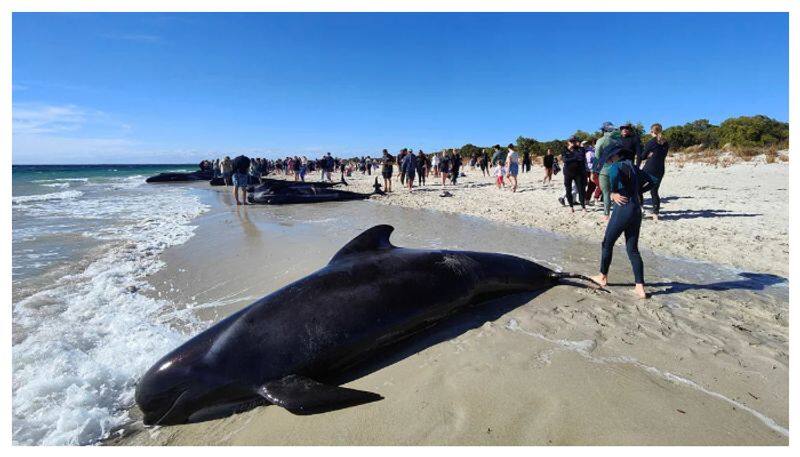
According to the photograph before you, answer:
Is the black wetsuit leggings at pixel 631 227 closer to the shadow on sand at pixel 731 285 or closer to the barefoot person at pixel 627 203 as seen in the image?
the barefoot person at pixel 627 203

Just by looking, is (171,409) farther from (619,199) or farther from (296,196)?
(296,196)

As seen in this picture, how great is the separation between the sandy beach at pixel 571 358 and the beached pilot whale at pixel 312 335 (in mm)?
144

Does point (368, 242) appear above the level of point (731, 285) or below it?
above

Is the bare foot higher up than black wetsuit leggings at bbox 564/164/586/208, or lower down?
lower down

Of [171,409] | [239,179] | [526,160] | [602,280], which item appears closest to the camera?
[171,409]

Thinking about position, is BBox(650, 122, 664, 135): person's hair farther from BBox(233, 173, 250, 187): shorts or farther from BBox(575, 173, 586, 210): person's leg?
BBox(233, 173, 250, 187): shorts

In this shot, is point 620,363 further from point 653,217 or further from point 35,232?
point 35,232

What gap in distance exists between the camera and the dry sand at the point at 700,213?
7291 mm

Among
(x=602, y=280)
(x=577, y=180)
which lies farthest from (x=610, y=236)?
(x=577, y=180)

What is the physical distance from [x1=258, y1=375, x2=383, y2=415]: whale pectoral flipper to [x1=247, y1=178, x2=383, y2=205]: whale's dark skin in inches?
586

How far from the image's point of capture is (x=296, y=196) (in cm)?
1769

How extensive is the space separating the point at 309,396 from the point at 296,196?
15.4 m

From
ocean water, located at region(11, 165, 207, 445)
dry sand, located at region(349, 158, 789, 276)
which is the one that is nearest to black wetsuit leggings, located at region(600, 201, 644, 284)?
dry sand, located at region(349, 158, 789, 276)

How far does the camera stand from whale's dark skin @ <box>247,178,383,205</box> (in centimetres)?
1741
